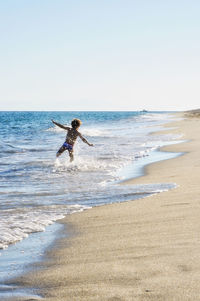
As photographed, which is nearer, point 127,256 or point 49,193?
→ point 127,256

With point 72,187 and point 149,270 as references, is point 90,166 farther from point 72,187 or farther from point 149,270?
point 149,270

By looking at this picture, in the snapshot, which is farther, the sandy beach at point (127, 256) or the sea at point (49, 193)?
the sea at point (49, 193)

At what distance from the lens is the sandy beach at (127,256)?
9.91ft

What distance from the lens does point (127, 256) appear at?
12.4ft

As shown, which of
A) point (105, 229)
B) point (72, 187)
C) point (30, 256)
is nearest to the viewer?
point (30, 256)

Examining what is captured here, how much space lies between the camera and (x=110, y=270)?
3459 millimetres

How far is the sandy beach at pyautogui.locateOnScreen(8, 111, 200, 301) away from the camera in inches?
119

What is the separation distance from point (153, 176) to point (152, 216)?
4.32m

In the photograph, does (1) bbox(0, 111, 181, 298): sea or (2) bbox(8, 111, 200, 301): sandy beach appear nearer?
(2) bbox(8, 111, 200, 301): sandy beach

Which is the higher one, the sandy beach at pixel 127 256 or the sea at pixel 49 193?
the sandy beach at pixel 127 256

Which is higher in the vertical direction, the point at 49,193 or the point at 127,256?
the point at 127,256

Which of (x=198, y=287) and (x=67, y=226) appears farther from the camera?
(x=67, y=226)

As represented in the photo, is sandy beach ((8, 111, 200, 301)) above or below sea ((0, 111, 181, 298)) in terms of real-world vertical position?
above

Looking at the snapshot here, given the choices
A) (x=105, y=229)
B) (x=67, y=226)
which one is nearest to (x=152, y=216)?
(x=105, y=229)
